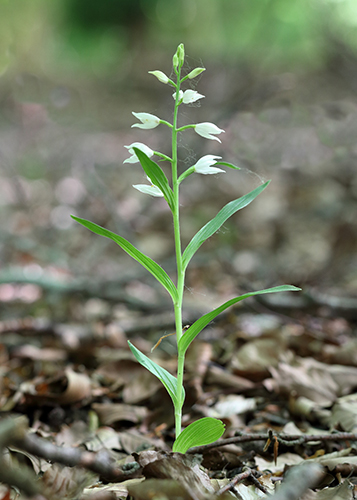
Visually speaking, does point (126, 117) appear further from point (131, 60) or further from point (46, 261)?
point (46, 261)

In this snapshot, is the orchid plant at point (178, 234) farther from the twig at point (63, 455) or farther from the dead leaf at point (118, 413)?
the dead leaf at point (118, 413)

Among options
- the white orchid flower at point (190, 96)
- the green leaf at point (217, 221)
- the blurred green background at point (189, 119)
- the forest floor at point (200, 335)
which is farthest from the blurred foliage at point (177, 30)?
the green leaf at point (217, 221)

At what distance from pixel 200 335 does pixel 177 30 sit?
7322 millimetres

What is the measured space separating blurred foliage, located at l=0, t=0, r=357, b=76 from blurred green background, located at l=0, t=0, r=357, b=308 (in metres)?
0.03

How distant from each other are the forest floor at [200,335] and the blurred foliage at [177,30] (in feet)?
3.33

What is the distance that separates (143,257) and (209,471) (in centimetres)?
42

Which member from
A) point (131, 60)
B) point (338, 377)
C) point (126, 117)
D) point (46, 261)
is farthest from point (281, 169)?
point (131, 60)

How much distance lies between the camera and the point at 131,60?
8.37m

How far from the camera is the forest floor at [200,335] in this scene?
0.65 m

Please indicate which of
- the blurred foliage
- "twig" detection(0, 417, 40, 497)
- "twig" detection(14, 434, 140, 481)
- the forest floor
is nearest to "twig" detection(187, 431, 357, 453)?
the forest floor

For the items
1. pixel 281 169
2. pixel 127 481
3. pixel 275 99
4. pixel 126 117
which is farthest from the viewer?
pixel 126 117

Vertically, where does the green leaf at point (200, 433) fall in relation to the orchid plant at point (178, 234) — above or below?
below

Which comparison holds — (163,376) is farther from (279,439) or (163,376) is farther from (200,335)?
(200,335)

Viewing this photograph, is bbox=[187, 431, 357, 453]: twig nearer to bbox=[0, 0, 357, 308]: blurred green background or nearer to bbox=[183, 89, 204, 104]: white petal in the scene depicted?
bbox=[0, 0, 357, 308]: blurred green background
